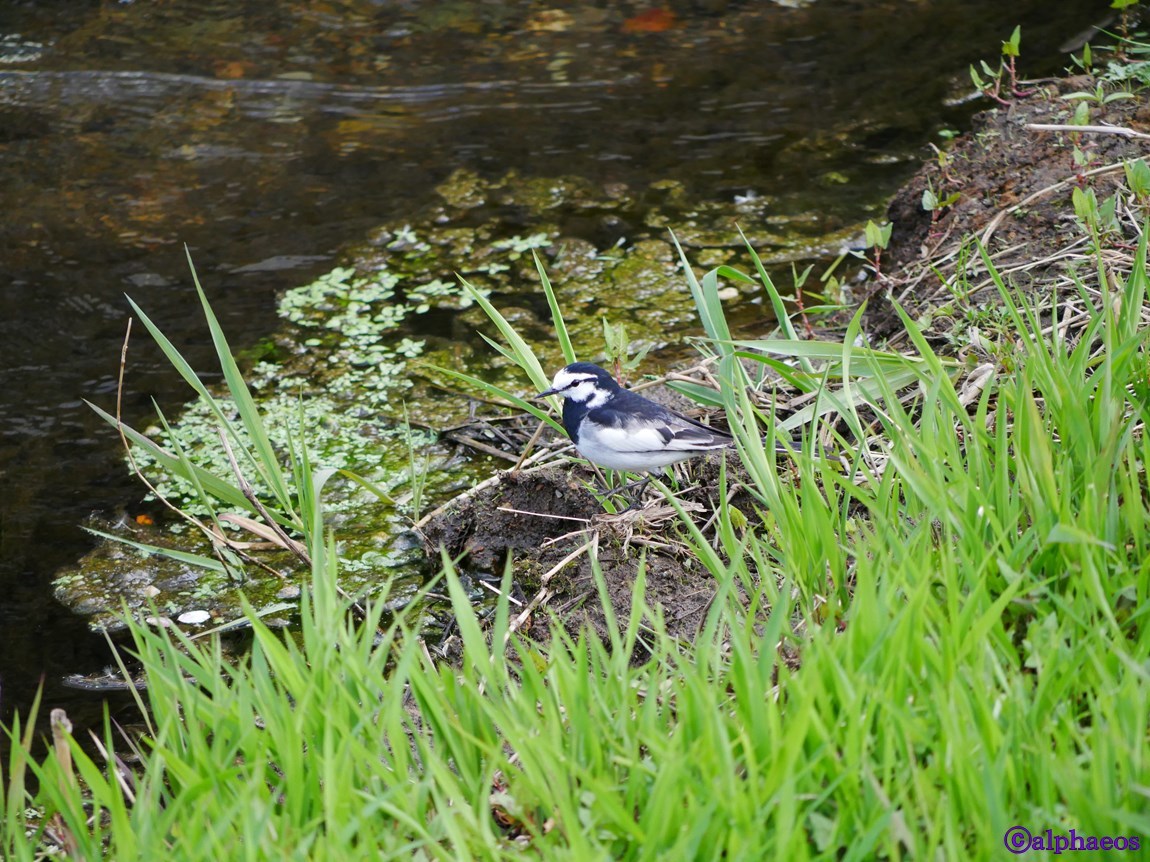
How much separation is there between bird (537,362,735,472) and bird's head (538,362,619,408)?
21mm

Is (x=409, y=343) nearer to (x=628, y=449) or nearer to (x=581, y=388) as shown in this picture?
(x=581, y=388)

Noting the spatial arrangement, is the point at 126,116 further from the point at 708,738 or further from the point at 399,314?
the point at 708,738

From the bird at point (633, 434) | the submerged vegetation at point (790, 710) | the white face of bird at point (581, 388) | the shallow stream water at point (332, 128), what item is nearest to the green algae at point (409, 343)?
the shallow stream water at point (332, 128)

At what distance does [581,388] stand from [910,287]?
69.5 inches

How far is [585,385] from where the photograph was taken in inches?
165

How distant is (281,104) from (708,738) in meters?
7.33

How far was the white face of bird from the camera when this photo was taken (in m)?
4.14

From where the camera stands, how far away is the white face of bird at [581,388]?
4145 mm

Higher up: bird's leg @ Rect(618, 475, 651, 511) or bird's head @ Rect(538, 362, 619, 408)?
bird's head @ Rect(538, 362, 619, 408)

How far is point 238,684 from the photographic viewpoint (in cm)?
257

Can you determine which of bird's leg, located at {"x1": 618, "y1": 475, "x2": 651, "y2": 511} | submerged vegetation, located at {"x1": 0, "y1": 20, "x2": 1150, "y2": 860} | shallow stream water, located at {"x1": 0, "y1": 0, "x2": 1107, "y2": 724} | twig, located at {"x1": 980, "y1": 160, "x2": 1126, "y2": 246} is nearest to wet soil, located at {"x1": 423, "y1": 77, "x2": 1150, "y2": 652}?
twig, located at {"x1": 980, "y1": 160, "x2": 1126, "y2": 246}

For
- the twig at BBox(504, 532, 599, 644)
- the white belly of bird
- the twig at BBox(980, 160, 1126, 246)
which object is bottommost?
the twig at BBox(504, 532, 599, 644)

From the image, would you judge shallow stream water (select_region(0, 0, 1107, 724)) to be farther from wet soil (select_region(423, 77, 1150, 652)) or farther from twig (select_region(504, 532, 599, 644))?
twig (select_region(504, 532, 599, 644))

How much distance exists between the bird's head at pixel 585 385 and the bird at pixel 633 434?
21 mm
